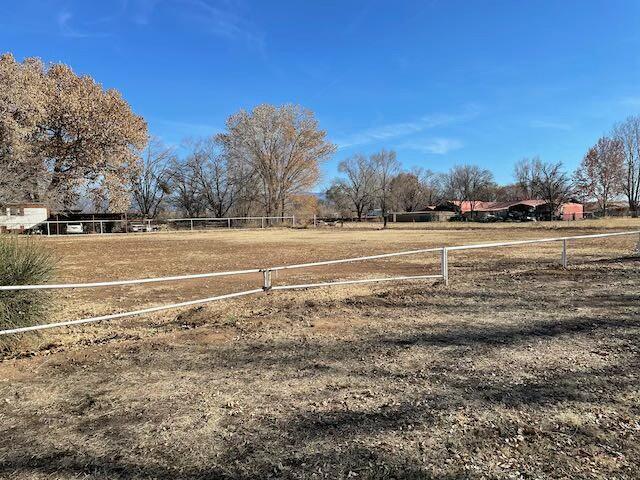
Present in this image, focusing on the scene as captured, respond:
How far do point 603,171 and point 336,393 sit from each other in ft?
335

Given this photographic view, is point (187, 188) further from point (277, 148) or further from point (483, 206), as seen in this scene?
point (483, 206)

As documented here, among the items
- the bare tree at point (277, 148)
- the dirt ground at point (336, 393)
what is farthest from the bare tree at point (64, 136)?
the dirt ground at point (336, 393)

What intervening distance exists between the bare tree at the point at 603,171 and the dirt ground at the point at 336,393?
3771 inches

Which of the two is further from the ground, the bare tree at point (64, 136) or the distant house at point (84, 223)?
the bare tree at point (64, 136)

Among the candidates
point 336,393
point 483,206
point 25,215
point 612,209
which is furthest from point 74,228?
point 483,206

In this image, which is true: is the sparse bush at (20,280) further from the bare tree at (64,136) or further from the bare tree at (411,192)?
the bare tree at (411,192)

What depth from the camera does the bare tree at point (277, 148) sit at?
66250mm

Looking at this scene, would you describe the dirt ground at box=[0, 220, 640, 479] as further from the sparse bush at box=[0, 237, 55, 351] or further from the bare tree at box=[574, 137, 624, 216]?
the bare tree at box=[574, 137, 624, 216]

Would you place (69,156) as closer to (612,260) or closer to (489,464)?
(612,260)

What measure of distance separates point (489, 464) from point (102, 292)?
9.90 meters

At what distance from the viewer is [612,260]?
1328cm

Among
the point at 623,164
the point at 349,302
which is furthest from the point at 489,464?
the point at 623,164

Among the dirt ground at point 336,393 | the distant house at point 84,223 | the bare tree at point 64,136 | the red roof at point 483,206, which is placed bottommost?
the dirt ground at point 336,393

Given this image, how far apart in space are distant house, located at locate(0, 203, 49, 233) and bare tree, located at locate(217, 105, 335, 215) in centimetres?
2872
